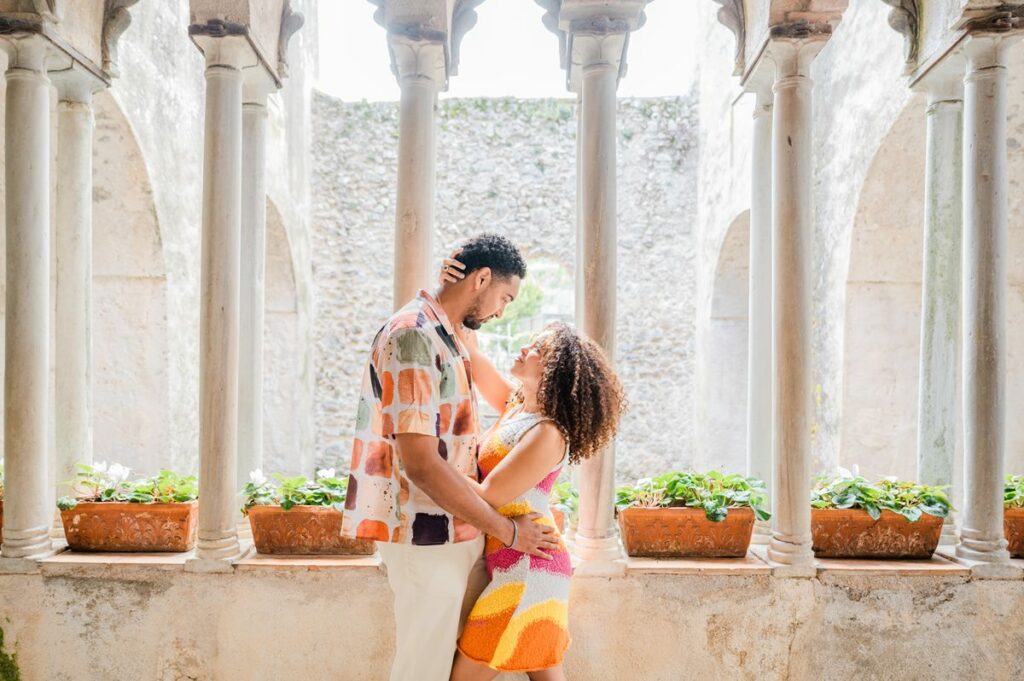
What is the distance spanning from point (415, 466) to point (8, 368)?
238 cm

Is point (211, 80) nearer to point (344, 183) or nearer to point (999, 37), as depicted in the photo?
point (999, 37)

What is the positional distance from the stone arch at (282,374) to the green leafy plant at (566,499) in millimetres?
6285

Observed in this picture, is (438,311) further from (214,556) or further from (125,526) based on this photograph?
(125,526)

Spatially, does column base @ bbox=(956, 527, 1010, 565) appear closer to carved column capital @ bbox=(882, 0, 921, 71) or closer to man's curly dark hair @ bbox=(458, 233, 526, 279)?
carved column capital @ bbox=(882, 0, 921, 71)

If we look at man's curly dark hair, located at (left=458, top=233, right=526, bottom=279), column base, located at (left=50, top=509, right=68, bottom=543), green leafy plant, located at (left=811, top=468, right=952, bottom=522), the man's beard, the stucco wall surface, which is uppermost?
man's curly dark hair, located at (left=458, top=233, right=526, bottom=279)

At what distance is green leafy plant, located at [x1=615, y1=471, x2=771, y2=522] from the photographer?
3266mm

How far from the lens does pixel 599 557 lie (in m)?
3.11

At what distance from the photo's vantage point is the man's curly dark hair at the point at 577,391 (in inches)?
84.0

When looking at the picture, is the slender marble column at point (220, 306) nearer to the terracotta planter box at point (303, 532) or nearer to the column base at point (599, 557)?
the terracotta planter box at point (303, 532)

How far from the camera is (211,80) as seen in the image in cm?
333

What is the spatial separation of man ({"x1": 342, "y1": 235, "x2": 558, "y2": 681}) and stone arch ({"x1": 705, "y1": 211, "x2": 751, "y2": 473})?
7143 millimetres

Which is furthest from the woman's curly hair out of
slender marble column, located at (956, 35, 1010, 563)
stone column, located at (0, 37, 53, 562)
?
stone column, located at (0, 37, 53, 562)

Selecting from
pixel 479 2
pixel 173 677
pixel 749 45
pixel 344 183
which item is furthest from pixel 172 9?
pixel 173 677

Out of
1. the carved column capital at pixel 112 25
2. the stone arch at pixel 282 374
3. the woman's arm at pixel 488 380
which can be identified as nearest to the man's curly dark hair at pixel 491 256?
the woman's arm at pixel 488 380
